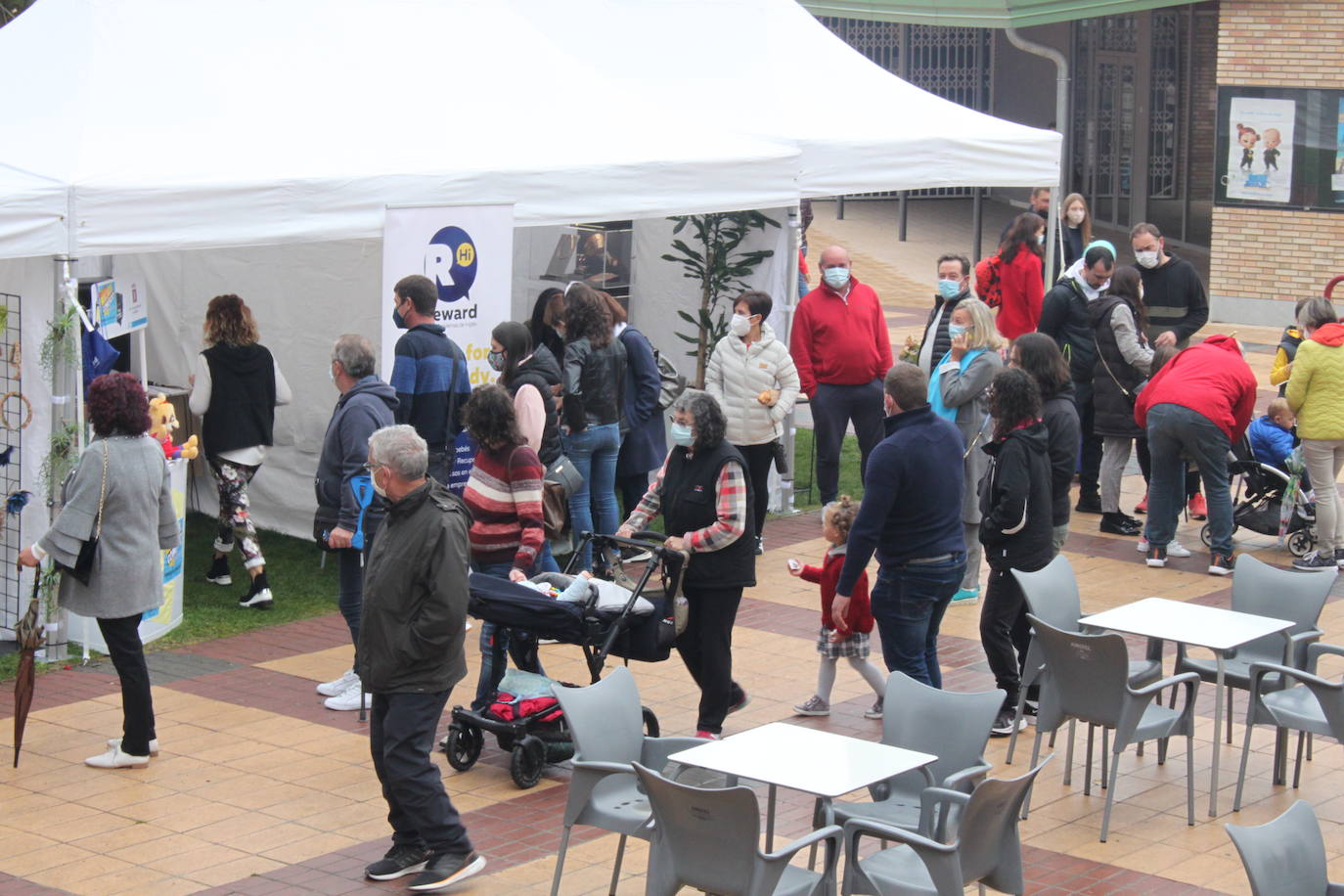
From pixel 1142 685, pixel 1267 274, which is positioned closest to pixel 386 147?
pixel 1142 685

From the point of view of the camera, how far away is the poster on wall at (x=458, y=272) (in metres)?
9.62

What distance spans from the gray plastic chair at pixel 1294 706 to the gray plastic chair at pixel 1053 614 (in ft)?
1.68

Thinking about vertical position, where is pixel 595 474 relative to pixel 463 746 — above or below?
above

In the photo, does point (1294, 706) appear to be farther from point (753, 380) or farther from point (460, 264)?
point (460, 264)

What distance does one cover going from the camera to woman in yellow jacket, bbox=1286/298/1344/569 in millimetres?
11258

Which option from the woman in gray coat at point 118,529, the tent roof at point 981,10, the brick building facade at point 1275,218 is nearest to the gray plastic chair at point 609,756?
the woman in gray coat at point 118,529

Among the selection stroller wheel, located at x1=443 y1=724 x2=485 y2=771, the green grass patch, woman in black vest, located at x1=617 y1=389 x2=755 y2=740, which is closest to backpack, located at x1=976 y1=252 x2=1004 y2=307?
the green grass patch

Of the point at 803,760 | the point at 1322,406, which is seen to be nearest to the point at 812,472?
the point at 1322,406

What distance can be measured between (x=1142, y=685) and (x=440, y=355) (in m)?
3.94

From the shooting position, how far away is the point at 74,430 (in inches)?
346

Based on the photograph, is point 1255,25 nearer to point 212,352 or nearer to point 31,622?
point 212,352

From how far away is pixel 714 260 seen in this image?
13.1 metres

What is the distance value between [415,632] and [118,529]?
198cm

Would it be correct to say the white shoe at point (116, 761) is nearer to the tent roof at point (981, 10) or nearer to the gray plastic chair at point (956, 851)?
the gray plastic chair at point (956, 851)
